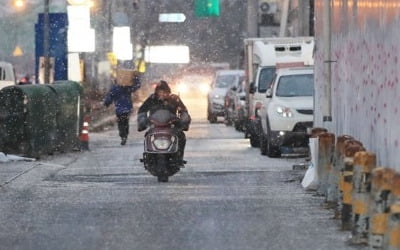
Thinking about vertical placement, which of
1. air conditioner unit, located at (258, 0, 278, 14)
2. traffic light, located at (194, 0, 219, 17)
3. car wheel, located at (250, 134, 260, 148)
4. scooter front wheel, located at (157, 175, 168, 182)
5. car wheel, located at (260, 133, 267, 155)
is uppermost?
traffic light, located at (194, 0, 219, 17)

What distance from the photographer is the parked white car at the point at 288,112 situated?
2631 centimetres

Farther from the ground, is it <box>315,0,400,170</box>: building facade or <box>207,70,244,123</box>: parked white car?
<box>315,0,400,170</box>: building facade

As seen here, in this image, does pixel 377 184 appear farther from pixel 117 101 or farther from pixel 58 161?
pixel 117 101

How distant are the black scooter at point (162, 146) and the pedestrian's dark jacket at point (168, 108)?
12cm

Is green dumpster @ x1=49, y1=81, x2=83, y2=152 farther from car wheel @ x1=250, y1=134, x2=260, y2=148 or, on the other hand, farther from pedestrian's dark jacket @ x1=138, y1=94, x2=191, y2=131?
pedestrian's dark jacket @ x1=138, y1=94, x2=191, y2=131

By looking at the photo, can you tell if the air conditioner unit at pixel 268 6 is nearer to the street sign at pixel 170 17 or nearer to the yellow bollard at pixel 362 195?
the street sign at pixel 170 17

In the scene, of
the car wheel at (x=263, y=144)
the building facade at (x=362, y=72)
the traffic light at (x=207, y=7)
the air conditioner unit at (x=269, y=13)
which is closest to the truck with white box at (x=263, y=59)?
the car wheel at (x=263, y=144)

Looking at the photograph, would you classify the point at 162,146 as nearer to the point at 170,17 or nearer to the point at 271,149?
the point at 271,149

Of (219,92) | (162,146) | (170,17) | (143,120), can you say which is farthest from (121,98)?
(170,17)

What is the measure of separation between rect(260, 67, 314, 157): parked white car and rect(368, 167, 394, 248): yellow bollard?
47.6ft

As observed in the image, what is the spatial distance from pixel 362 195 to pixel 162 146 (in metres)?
7.93

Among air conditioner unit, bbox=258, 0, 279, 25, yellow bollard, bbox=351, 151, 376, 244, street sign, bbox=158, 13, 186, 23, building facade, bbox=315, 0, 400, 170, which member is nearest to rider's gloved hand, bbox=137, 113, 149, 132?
building facade, bbox=315, 0, 400, 170

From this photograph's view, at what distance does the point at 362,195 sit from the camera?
12.0 metres

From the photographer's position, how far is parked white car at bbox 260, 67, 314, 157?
86.3 ft
